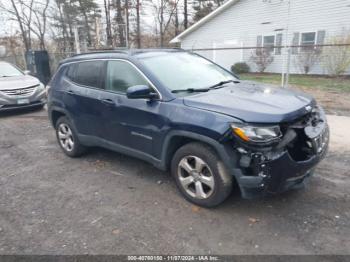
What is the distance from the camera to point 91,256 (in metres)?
2.67

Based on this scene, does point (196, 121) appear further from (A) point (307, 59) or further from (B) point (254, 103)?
(A) point (307, 59)

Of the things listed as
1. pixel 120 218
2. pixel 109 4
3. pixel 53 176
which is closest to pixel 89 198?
pixel 120 218

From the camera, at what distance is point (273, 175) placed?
9.11 feet

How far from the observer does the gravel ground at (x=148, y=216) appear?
9.07 feet

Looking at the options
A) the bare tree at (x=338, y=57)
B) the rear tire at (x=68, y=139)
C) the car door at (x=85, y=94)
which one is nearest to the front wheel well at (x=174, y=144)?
the car door at (x=85, y=94)

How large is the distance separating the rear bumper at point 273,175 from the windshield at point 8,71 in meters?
9.08

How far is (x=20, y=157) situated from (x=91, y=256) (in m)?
3.43

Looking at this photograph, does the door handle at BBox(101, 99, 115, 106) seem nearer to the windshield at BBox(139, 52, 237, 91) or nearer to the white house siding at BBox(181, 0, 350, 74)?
the windshield at BBox(139, 52, 237, 91)

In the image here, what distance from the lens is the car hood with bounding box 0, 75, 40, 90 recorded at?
8.49m

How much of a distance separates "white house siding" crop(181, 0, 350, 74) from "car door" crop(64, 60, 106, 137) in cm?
1369

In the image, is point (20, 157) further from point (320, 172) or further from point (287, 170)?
point (320, 172)

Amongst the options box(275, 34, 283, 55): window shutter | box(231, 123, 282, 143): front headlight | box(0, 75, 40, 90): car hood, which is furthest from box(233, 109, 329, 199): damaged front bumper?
box(275, 34, 283, 55): window shutter

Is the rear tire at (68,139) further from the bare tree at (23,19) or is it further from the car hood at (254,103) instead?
the bare tree at (23,19)

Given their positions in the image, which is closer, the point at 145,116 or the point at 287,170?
the point at 287,170
